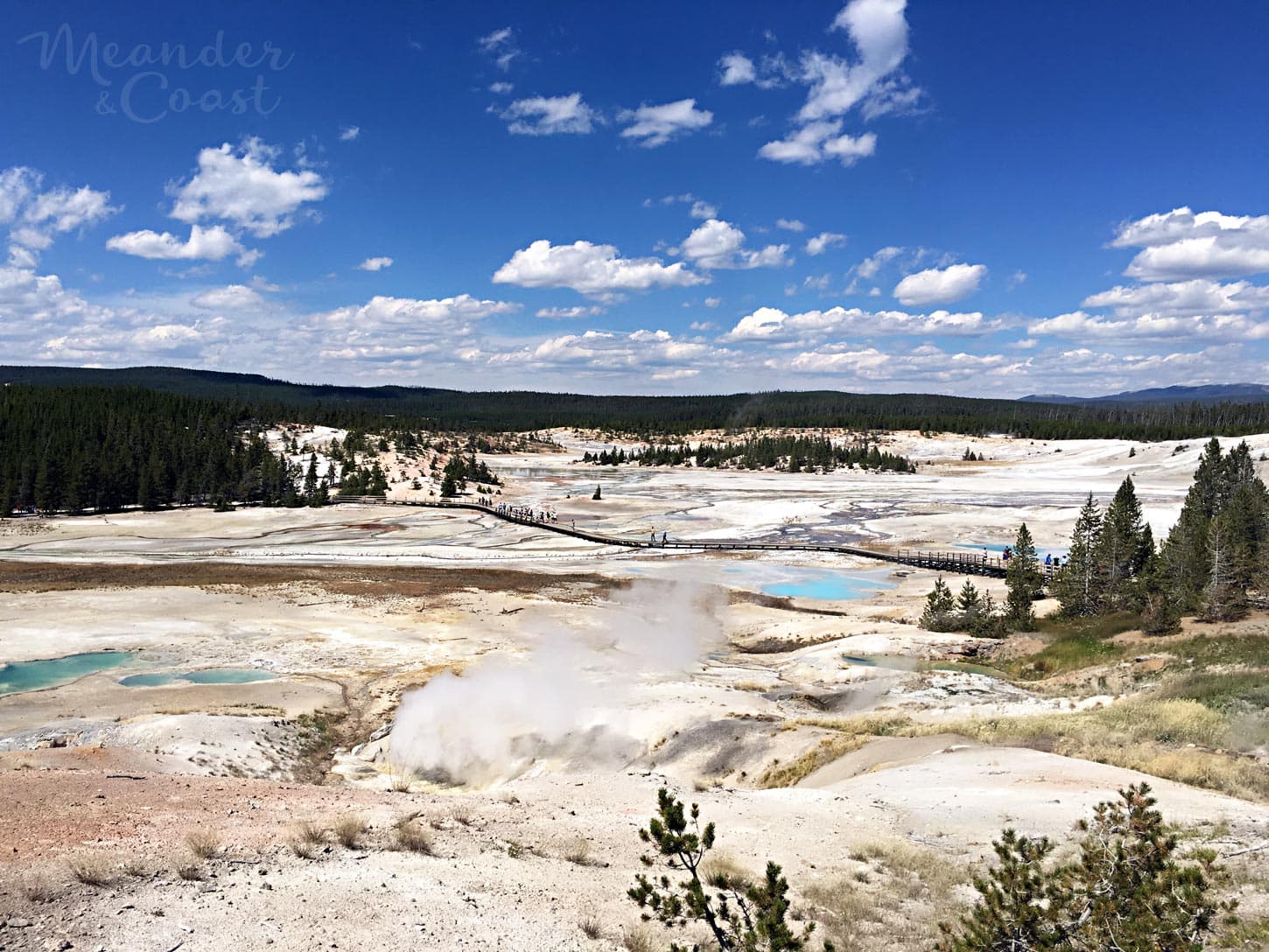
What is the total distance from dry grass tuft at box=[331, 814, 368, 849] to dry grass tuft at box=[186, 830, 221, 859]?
4.64 feet

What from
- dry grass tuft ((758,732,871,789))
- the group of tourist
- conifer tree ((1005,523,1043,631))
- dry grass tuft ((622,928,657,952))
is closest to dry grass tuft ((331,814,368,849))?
dry grass tuft ((622,928,657,952))

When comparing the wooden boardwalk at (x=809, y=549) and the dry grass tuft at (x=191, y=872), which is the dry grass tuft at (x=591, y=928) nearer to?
the dry grass tuft at (x=191, y=872)

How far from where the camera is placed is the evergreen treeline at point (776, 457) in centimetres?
13362

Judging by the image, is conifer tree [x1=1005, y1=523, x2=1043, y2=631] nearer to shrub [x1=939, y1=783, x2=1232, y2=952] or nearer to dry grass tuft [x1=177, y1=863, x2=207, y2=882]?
shrub [x1=939, y1=783, x2=1232, y2=952]

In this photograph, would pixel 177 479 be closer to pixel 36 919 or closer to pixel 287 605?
pixel 287 605

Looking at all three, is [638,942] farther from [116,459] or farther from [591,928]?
[116,459]

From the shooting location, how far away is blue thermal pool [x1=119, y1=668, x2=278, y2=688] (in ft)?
83.8

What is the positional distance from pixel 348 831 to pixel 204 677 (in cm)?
2053

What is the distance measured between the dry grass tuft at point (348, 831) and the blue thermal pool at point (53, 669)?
2067 centimetres

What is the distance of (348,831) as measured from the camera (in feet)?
32.4

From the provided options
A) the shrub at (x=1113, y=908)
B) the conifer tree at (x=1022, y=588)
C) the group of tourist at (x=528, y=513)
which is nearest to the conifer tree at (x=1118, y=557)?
the conifer tree at (x=1022, y=588)

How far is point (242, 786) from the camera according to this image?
43.2 ft

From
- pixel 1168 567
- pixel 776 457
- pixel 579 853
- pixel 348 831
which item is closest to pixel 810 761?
pixel 579 853

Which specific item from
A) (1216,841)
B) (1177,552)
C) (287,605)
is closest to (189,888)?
(1216,841)
